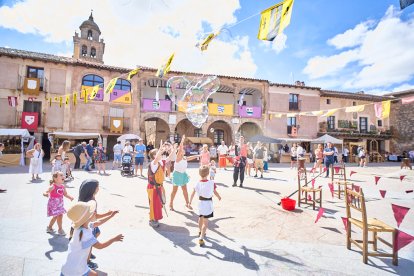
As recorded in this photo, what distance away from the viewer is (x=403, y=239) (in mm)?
2820

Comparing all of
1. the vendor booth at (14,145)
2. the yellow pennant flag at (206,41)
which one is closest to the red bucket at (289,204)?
the yellow pennant flag at (206,41)

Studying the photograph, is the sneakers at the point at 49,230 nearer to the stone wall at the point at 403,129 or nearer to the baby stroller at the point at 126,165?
the baby stroller at the point at 126,165

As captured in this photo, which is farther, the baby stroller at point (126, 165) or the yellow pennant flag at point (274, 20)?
the baby stroller at point (126, 165)

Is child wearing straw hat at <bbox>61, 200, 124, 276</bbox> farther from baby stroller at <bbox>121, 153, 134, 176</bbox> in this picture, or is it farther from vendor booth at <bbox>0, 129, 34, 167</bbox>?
vendor booth at <bbox>0, 129, 34, 167</bbox>

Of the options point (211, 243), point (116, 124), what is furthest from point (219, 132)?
point (211, 243)

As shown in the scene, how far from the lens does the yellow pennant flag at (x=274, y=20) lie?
4359mm

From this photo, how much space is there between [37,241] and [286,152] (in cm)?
2046

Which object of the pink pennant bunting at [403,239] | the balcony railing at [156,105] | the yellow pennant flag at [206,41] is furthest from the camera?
the balcony railing at [156,105]

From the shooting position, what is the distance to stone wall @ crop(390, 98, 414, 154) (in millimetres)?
26469

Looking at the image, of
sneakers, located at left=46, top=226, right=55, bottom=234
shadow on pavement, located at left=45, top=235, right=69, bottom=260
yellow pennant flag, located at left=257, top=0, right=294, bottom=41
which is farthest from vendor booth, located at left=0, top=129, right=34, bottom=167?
yellow pennant flag, located at left=257, top=0, right=294, bottom=41

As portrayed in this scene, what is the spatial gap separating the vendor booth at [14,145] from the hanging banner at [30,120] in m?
0.98

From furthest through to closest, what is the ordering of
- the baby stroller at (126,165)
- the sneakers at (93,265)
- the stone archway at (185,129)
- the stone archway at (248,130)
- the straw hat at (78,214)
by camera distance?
the stone archway at (248,130), the stone archway at (185,129), the baby stroller at (126,165), the sneakers at (93,265), the straw hat at (78,214)

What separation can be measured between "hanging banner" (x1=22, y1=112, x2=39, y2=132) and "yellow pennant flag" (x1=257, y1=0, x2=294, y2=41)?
1866 centimetres

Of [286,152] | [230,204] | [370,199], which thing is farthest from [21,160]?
[286,152]
